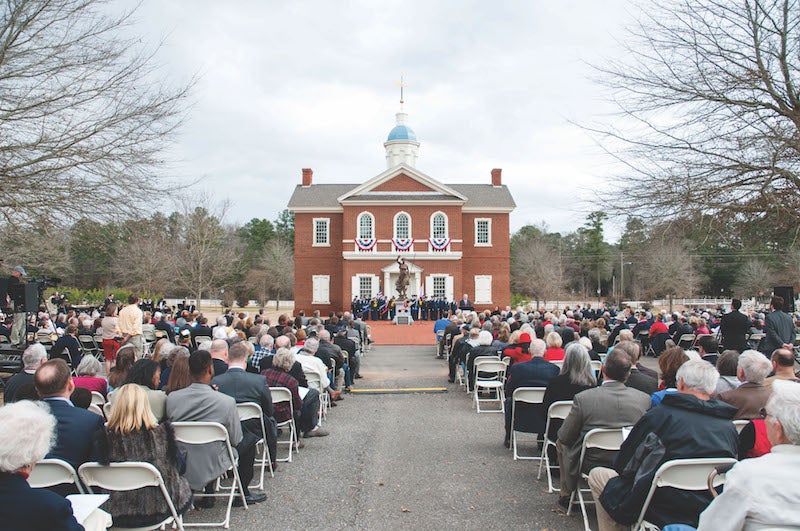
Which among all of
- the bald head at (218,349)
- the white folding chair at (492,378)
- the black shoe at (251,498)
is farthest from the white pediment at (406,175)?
the black shoe at (251,498)

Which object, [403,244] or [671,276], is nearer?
[403,244]

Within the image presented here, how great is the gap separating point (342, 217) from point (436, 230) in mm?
6377

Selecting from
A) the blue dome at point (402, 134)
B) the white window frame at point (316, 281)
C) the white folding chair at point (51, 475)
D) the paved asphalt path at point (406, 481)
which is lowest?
the paved asphalt path at point (406, 481)

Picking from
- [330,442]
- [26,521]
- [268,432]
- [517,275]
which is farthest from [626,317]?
→ [517,275]

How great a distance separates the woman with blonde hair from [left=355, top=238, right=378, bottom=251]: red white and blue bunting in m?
32.8

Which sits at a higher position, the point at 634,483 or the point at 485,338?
the point at 485,338

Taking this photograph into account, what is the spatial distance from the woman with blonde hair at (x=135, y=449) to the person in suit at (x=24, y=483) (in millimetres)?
1387

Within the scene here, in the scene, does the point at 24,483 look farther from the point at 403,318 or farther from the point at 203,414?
the point at 403,318

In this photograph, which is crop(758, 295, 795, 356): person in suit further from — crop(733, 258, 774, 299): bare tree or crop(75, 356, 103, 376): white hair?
crop(733, 258, 774, 299): bare tree

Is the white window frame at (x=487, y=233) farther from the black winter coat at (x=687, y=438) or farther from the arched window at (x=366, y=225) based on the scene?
the black winter coat at (x=687, y=438)

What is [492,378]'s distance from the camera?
34.2 ft

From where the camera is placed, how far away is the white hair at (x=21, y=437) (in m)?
2.68

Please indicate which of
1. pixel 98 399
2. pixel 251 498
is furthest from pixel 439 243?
pixel 251 498

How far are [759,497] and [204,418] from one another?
13.5ft
